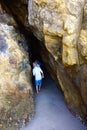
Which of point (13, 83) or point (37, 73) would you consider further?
point (37, 73)

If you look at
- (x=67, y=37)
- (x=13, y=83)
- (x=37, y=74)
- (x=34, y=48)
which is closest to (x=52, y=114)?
(x=37, y=74)

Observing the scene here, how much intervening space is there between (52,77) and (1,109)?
8.44 feet

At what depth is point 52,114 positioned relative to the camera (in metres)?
9.36

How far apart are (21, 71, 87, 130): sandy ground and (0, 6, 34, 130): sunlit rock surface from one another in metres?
0.31

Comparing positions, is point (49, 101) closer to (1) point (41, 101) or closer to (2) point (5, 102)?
(1) point (41, 101)

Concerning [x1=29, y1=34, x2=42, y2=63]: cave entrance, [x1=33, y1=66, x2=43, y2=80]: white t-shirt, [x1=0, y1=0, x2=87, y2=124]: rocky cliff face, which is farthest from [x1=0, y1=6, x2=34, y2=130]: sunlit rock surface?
[x1=29, y1=34, x2=42, y2=63]: cave entrance

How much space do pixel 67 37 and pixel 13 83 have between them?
241 centimetres

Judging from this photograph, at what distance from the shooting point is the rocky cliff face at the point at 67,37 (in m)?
7.55

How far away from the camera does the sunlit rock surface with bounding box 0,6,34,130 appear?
29.0ft

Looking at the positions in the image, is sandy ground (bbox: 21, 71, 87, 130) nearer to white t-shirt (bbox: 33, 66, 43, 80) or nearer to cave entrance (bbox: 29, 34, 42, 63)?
white t-shirt (bbox: 33, 66, 43, 80)

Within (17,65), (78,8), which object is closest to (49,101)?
(17,65)

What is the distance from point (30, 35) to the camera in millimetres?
11055

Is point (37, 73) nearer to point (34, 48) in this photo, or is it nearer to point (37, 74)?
point (37, 74)

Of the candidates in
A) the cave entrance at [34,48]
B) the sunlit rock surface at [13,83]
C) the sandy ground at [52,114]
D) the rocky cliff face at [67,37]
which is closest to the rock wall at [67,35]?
the rocky cliff face at [67,37]
